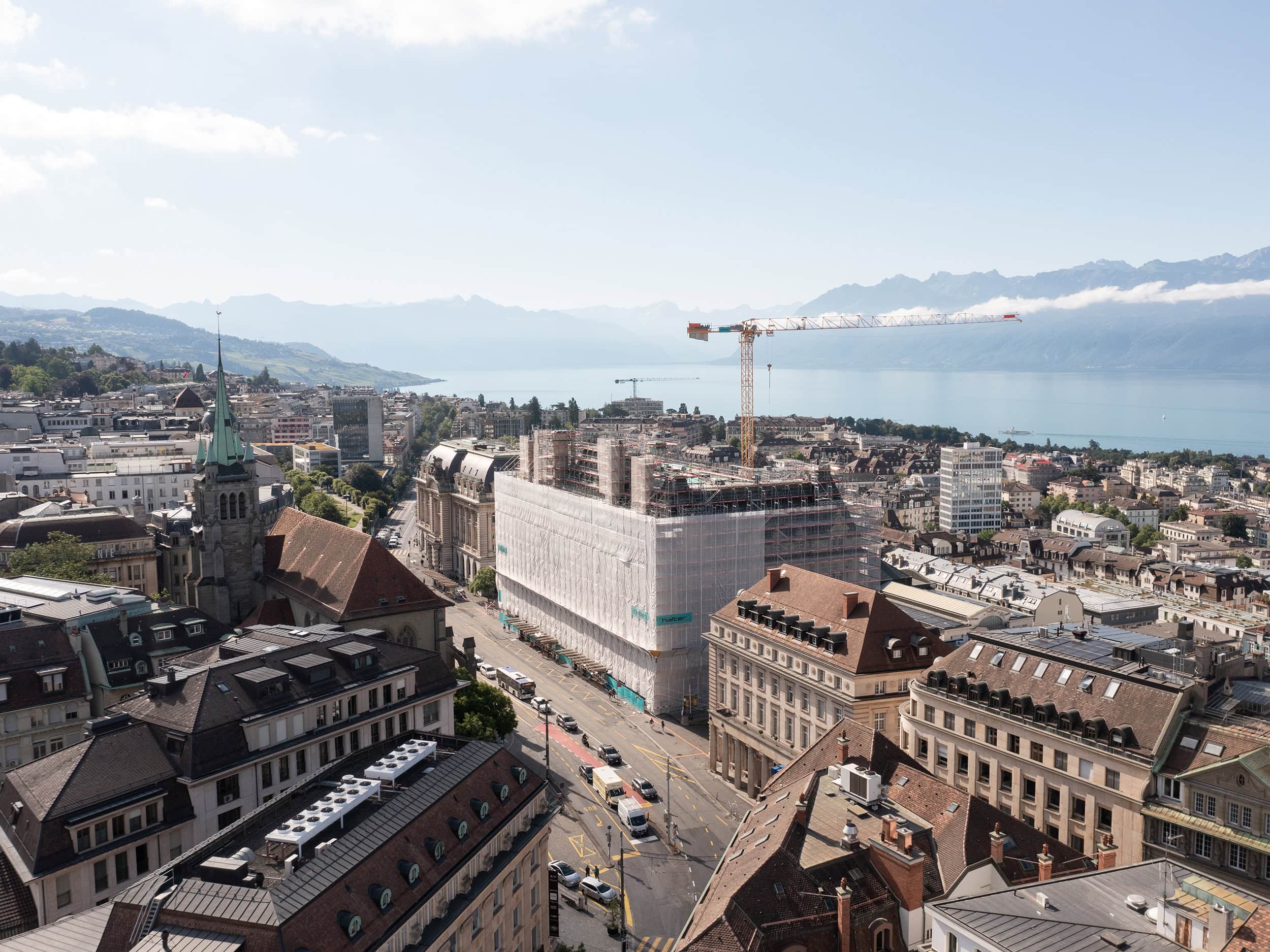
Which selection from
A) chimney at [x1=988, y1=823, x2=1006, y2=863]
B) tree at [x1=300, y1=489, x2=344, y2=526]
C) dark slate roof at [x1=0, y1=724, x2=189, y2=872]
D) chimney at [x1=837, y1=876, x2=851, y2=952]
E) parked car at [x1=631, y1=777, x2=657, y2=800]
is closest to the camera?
chimney at [x1=837, y1=876, x2=851, y2=952]

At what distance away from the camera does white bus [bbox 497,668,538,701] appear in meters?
94.9

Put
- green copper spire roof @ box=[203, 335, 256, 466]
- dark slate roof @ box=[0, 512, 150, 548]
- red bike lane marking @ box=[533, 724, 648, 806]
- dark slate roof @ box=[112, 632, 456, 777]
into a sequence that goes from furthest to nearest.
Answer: dark slate roof @ box=[0, 512, 150, 548] → green copper spire roof @ box=[203, 335, 256, 466] → red bike lane marking @ box=[533, 724, 648, 806] → dark slate roof @ box=[112, 632, 456, 777]

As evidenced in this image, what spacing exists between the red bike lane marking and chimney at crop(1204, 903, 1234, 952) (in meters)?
46.0

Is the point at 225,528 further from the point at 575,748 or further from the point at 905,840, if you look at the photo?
the point at 905,840

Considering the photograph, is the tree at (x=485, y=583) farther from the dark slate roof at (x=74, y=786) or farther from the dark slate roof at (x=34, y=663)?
the dark slate roof at (x=74, y=786)

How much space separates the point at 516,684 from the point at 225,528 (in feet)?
99.1

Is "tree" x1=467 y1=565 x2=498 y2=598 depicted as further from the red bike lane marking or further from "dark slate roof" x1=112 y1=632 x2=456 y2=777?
"dark slate roof" x1=112 y1=632 x2=456 y2=777

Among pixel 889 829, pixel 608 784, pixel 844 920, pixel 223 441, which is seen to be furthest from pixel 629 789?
pixel 223 441

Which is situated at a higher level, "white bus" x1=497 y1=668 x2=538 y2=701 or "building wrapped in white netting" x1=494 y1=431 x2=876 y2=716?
"building wrapped in white netting" x1=494 y1=431 x2=876 y2=716

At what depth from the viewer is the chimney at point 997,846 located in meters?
39.4

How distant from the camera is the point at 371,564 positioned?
77.4 meters

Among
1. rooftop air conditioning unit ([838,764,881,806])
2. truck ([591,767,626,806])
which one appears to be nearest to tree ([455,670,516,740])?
truck ([591,767,626,806])

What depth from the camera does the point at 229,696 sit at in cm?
4944

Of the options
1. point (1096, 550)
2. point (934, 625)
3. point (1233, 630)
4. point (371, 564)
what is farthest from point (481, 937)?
point (1096, 550)
